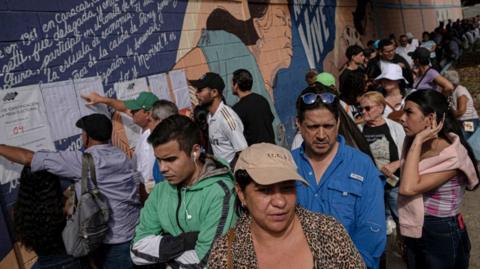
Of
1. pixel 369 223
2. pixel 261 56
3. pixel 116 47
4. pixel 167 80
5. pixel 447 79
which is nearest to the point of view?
pixel 369 223

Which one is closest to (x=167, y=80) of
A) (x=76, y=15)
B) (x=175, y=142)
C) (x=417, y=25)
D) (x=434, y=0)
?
(x=76, y=15)

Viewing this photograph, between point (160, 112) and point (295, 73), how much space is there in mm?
5719

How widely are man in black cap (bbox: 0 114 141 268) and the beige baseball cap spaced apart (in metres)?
1.49

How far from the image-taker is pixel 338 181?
2.22 metres

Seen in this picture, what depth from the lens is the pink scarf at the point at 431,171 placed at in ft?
8.77

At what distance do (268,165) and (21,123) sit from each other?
7.78 ft

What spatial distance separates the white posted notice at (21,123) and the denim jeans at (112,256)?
88 centimetres

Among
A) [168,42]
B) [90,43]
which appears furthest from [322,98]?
[168,42]

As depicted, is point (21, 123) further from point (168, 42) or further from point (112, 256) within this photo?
point (168, 42)

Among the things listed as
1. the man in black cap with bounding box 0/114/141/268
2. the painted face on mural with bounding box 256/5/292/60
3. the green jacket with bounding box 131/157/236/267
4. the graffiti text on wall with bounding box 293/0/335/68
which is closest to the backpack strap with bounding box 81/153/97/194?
the man in black cap with bounding box 0/114/141/268

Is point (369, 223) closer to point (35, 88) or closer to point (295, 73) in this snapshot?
point (35, 88)

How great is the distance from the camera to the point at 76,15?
12.8 ft

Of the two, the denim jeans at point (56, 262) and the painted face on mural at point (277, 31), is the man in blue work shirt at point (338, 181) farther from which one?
the painted face on mural at point (277, 31)

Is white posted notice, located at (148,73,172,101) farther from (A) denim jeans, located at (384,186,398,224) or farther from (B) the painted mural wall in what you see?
(A) denim jeans, located at (384,186,398,224)
